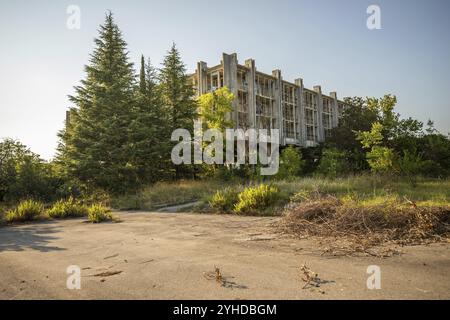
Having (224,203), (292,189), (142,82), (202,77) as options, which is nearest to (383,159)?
(292,189)

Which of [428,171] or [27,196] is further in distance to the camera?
[428,171]

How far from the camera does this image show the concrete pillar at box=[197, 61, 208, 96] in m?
36.9

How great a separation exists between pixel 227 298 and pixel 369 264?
84.2 inches

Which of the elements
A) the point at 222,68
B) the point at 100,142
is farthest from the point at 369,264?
the point at 222,68

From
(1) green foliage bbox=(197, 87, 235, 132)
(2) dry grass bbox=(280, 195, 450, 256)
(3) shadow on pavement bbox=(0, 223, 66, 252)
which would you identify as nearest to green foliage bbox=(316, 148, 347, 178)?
(1) green foliage bbox=(197, 87, 235, 132)

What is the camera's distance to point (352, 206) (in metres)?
6.12

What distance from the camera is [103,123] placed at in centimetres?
1969

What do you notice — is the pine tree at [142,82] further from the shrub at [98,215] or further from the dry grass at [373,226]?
the dry grass at [373,226]

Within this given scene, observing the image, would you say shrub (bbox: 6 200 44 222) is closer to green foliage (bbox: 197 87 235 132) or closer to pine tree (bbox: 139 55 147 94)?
pine tree (bbox: 139 55 147 94)

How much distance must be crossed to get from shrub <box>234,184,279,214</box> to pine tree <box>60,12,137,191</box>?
12.1 m

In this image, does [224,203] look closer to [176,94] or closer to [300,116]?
[176,94]

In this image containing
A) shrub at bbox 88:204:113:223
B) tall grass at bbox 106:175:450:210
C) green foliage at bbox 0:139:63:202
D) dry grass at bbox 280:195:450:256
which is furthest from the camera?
green foliage at bbox 0:139:63:202

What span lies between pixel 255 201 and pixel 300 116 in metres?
38.3
